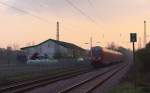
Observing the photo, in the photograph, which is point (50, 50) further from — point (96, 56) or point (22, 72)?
point (22, 72)

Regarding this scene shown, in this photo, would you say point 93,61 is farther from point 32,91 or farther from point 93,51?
point 32,91

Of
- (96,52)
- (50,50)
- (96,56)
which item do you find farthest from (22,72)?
(50,50)

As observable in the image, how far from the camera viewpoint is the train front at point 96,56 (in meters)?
71.7

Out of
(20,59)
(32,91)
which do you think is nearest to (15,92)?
(32,91)

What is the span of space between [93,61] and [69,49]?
34653 millimetres

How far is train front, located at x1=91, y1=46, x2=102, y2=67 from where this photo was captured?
235ft

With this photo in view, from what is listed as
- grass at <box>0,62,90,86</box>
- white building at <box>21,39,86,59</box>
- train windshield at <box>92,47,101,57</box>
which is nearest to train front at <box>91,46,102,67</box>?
train windshield at <box>92,47,101,57</box>

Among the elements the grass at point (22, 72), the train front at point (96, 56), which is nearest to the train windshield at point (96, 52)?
the train front at point (96, 56)

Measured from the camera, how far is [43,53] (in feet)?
335

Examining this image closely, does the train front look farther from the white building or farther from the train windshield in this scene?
the white building

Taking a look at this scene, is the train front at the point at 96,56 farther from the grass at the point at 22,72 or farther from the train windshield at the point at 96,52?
the grass at the point at 22,72

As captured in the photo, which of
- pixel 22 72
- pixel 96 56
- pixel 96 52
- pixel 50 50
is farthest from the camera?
pixel 50 50

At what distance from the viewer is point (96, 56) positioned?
72125 millimetres

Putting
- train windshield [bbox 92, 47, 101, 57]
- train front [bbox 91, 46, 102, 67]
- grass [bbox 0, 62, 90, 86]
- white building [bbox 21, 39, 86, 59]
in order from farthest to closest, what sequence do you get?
white building [bbox 21, 39, 86, 59], train windshield [bbox 92, 47, 101, 57], train front [bbox 91, 46, 102, 67], grass [bbox 0, 62, 90, 86]
